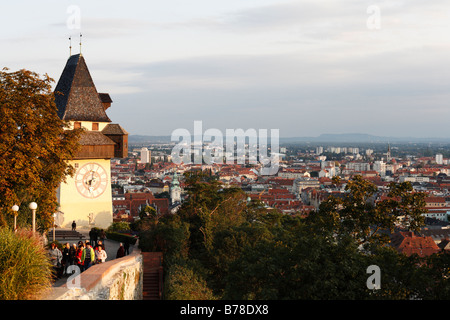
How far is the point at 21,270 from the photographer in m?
8.70

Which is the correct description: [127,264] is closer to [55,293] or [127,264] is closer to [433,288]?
[55,293]

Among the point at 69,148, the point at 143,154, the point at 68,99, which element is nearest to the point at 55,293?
the point at 69,148

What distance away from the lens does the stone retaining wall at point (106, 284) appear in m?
9.38

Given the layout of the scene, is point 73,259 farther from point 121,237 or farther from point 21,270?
point 121,237

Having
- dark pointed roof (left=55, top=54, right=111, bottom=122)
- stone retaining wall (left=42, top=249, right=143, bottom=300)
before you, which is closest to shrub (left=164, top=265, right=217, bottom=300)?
stone retaining wall (left=42, top=249, right=143, bottom=300)

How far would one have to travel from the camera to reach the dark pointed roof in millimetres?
22781

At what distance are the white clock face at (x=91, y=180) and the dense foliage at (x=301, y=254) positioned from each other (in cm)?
414

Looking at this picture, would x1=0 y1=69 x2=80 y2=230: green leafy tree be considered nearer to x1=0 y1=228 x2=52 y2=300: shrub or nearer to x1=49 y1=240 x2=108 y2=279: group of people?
x1=49 y1=240 x2=108 y2=279: group of people

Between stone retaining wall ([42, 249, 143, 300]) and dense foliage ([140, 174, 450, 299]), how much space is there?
0.82 metres

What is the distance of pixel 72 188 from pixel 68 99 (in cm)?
348

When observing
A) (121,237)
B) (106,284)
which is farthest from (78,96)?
(106,284)

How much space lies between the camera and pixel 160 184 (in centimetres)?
12581

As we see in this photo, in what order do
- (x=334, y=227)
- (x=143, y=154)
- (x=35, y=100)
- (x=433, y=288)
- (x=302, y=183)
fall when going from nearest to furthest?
(x=433, y=288)
(x=334, y=227)
(x=35, y=100)
(x=302, y=183)
(x=143, y=154)

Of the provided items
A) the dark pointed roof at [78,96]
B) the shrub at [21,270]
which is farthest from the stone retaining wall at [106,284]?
the dark pointed roof at [78,96]
